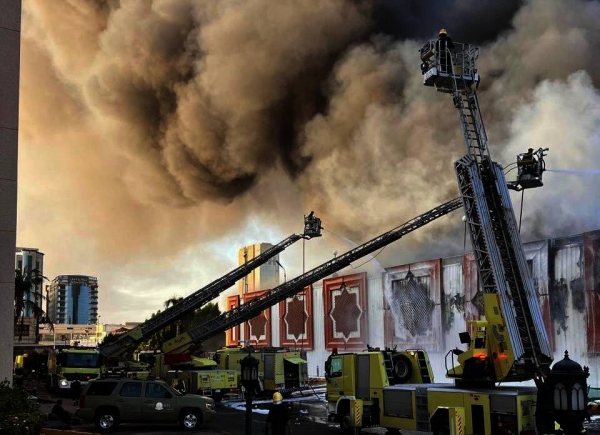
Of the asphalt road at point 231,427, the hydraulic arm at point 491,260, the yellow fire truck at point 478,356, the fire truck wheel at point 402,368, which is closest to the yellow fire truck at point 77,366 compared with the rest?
the asphalt road at point 231,427

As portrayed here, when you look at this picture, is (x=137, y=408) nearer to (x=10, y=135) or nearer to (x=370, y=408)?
(x=370, y=408)

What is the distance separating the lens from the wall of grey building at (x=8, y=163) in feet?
46.1

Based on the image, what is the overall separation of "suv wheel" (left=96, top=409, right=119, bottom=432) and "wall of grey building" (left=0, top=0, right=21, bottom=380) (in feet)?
21.0

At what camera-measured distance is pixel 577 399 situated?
8.23m

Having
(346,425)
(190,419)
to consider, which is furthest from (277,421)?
(190,419)

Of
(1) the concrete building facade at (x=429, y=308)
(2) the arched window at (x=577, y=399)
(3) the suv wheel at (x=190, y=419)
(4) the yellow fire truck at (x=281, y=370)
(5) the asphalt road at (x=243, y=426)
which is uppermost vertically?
(1) the concrete building facade at (x=429, y=308)

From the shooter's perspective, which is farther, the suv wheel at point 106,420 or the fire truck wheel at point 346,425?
the suv wheel at point 106,420

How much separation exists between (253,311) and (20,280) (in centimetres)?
3922

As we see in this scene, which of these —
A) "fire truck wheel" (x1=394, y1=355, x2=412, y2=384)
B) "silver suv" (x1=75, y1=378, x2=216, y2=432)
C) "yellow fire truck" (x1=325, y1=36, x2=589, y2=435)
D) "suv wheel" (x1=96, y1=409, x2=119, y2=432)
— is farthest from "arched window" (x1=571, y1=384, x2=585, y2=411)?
"suv wheel" (x1=96, y1=409, x2=119, y2=432)

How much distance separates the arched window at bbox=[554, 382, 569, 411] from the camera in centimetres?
823

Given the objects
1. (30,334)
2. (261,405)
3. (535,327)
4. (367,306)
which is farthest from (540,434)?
(30,334)

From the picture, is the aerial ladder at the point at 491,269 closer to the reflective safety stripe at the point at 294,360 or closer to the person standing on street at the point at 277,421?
the person standing on street at the point at 277,421

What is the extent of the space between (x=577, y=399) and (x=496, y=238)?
7.93 metres

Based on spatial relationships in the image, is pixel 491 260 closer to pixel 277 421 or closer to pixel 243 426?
pixel 277 421
